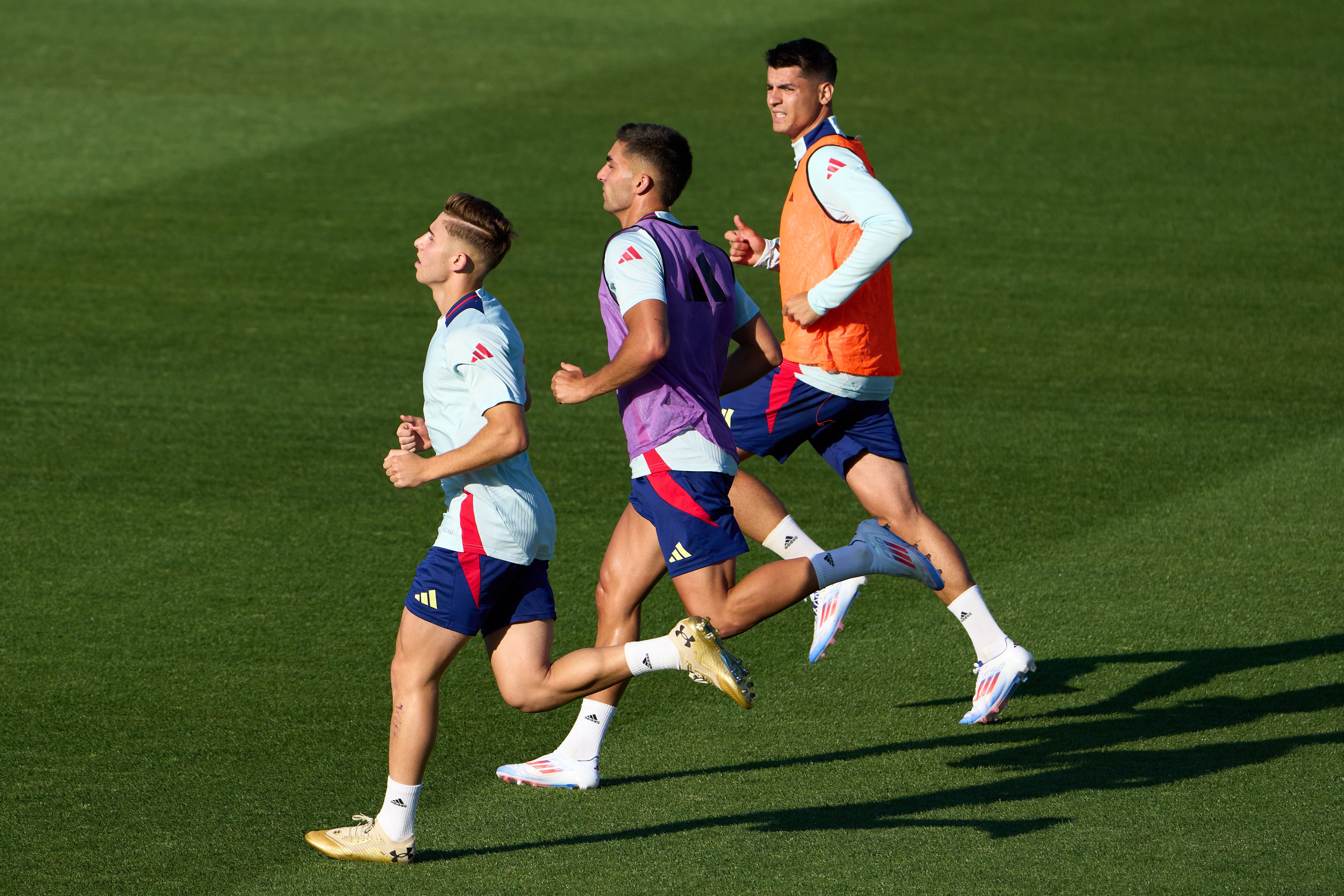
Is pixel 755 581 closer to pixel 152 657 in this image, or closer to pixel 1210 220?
pixel 152 657

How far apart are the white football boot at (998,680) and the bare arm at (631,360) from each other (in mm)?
2050

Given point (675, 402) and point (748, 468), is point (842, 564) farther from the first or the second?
point (748, 468)

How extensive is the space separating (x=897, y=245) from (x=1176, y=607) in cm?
253

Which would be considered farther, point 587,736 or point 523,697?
point 587,736

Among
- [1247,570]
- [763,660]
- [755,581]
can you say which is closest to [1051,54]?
[1247,570]

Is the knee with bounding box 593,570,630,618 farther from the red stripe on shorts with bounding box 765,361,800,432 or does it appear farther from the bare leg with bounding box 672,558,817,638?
the red stripe on shorts with bounding box 765,361,800,432

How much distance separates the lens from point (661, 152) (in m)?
5.99

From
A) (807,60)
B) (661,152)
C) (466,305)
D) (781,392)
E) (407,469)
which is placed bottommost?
(781,392)

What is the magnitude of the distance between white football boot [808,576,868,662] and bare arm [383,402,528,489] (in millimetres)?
2333

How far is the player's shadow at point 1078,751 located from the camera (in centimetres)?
584

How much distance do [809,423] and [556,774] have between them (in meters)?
1.86

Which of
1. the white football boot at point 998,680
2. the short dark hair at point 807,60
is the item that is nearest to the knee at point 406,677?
the white football boot at point 998,680

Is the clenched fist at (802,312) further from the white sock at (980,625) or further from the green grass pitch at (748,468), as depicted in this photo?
the green grass pitch at (748,468)

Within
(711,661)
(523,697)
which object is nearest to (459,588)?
(523,697)
